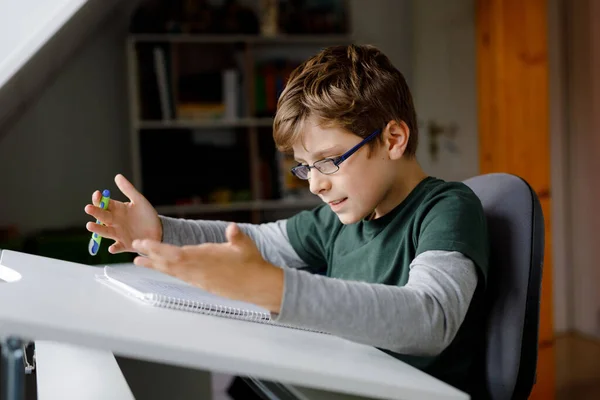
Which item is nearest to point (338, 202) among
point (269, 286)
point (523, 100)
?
point (269, 286)

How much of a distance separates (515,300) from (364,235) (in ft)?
0.94

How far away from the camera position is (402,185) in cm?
111

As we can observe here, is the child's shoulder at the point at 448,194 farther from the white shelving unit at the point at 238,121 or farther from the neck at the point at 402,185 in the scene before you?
the white shelving unit at the point at 238,121

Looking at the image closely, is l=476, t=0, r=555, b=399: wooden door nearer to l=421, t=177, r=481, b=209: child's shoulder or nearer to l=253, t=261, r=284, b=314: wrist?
l=421, t=177, r=481, b=209: child's shoulder

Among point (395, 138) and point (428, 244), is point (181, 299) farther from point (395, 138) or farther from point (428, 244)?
point (395, 138)

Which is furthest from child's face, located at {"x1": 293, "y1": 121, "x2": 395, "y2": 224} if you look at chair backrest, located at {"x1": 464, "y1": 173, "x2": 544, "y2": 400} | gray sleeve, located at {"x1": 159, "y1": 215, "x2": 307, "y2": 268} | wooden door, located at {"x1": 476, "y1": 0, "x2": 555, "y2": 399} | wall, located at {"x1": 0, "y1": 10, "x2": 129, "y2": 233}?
wall, located at {"x1": 0, "y1": 10, "x2": 129, "y2": 233}

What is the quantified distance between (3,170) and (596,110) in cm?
301

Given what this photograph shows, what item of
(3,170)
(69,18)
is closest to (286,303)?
(69,18)

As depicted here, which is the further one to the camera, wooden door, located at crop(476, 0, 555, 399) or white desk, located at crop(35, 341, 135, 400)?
wooden door, located at crop(476, 0, 555, 399)

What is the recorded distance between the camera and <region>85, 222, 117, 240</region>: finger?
3.41 ft

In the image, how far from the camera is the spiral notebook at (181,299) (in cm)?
82

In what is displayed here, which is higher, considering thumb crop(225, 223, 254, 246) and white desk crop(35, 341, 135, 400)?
thumb crop(225, 223, 254, 246)

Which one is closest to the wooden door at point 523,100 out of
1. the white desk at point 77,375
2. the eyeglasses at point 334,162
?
the eyeglasses at point 334,162

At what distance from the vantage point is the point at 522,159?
9.43 feet
